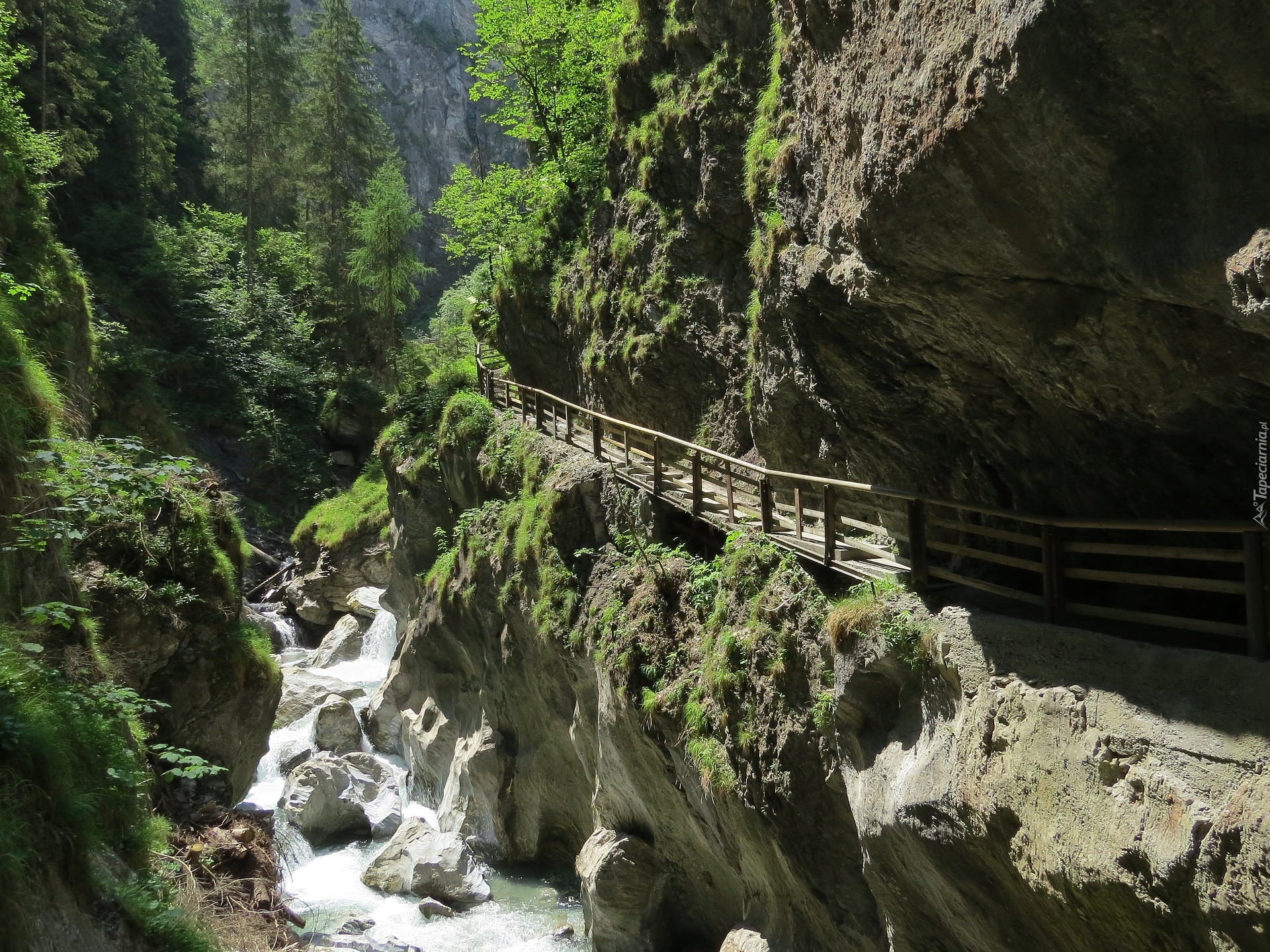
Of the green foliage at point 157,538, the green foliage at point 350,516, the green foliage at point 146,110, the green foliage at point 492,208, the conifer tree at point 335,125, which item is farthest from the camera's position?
the conifer tree at point 335,125

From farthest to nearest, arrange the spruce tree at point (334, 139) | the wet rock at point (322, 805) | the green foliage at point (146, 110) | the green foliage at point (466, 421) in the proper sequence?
the spruce tree at point (334, 139) < the green foliage at point (146, 110) < the green foliage at point (466, 421) < the wet rock at point (322, 805)

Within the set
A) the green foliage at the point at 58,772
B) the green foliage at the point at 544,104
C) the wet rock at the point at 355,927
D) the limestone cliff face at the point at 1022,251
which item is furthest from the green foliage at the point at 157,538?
the green foliage at the point at 544,104

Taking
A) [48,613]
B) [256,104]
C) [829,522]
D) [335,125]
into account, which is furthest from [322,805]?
[256,104]

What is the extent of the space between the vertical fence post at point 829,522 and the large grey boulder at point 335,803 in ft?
40.4

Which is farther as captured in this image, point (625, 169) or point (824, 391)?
point (625, 169)

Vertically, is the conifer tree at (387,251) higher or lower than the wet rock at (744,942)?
higher

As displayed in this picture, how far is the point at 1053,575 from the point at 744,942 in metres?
5.76

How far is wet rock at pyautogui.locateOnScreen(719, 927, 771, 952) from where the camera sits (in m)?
8.92

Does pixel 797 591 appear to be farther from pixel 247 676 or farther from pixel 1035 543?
pixel 247 676

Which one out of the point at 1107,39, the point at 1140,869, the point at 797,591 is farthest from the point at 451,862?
the point at 1107,39

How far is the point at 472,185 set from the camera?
23109 mm

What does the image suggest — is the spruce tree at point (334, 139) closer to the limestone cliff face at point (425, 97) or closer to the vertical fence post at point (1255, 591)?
the limestone cliff face at point (425, 97)

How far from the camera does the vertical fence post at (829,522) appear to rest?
8.28 meters

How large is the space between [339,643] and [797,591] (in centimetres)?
1943
